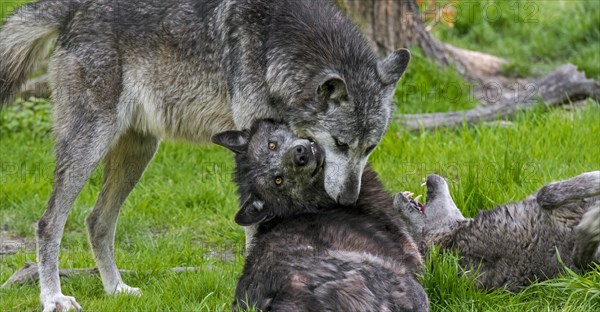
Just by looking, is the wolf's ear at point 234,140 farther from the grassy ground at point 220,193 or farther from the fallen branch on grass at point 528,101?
Result: the fallen branch on grass at point 528,101

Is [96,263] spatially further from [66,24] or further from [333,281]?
[333,281]

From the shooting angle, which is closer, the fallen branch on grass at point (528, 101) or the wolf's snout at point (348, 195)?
the wolf's snout at point (348, 195)

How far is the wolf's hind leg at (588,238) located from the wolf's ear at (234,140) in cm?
206

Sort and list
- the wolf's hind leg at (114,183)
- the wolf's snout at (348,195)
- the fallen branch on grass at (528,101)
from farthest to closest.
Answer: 1. the fallen branch on grass at (528,101)
2. the wolf's hind leg at (114,183)
3. the wolf's snout at (348,195)

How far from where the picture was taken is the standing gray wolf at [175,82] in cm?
547

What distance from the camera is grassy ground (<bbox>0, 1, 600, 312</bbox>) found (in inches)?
195

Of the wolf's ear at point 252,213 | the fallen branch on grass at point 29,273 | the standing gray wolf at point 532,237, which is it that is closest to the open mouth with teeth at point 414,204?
the standing gray wolf at point 532,237

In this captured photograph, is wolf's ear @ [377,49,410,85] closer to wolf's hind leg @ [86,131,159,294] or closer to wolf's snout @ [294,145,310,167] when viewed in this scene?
wolf's snout @ [294,145,310,167]

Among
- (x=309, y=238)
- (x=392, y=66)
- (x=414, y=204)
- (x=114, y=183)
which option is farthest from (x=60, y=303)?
(x=392, y=66)

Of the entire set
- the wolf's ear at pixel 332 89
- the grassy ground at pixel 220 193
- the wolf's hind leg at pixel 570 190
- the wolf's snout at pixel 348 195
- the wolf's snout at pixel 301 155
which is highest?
the wolf's ear at pixel 332 89

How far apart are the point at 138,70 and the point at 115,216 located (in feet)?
3.75

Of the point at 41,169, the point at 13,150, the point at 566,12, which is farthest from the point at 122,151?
the point at 566,12

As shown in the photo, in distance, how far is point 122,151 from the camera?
6305mm

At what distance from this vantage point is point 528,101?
842cm
